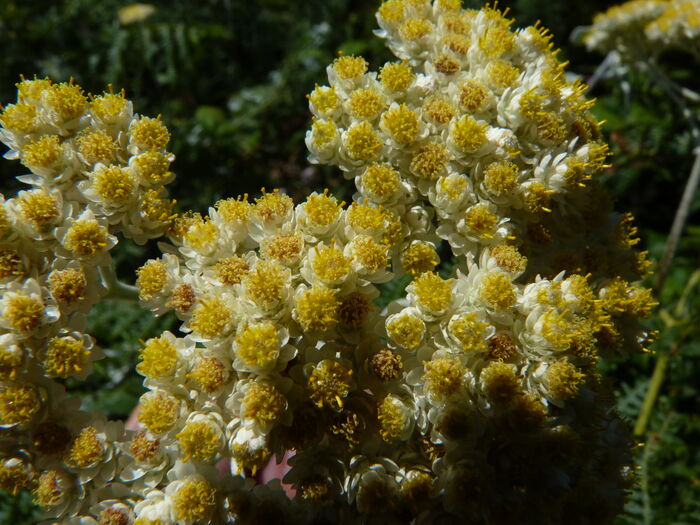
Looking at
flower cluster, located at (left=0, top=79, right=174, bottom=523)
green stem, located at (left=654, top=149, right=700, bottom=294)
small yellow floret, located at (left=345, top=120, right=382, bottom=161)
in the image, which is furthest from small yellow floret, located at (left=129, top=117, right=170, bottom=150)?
green stem, located at (left=654, top=149, right=700, bottom=294)

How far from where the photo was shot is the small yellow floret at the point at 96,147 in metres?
1.84

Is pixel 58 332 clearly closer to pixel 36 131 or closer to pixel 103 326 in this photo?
pixel 36 131

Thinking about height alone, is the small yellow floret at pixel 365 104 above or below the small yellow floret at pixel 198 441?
above

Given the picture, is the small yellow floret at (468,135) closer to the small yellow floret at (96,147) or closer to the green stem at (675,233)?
the small yellow floret at (96,147)

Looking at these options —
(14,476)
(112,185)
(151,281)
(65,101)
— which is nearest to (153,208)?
(112,185)

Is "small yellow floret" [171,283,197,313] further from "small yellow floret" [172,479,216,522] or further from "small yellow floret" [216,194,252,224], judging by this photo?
"small yellow floret" [172,479,216,522]

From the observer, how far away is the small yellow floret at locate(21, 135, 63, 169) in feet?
5.77

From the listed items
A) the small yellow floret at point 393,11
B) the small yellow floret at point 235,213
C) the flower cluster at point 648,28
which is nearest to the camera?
the small yellow floret at point 235,213

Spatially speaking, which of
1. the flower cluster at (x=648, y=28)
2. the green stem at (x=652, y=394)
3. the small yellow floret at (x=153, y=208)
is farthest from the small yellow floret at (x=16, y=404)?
the flower cluster at (x=648, y=28)

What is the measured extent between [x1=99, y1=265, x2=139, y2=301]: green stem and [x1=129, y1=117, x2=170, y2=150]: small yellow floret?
48 centimetres

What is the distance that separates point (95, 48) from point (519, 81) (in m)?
3.26

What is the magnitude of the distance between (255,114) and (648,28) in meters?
2.69

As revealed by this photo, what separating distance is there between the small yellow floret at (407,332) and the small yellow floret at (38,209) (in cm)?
119

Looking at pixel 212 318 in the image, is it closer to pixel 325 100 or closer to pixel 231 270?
pixel 231 270
